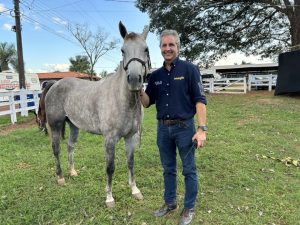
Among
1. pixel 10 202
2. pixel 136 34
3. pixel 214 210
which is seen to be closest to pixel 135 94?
pixel 136 34

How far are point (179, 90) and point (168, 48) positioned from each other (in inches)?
17.7

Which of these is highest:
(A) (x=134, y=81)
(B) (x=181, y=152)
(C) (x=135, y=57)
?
(C) (x=135, y=57)

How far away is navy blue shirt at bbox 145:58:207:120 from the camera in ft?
10.7

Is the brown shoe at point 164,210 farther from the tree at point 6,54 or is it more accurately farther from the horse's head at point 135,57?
the tree at point 6,54

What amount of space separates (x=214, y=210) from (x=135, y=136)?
1369 millimetres

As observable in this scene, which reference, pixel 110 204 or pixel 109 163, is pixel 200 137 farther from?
pixel 110 204

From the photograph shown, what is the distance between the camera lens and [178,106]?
10.9 ft

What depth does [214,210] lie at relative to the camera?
154 inches

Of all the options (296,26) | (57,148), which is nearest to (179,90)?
(57,148)

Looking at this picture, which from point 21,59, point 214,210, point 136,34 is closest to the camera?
point 136,34

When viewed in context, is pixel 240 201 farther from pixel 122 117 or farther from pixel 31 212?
pixel 31 212

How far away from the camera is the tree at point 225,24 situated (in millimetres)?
19969

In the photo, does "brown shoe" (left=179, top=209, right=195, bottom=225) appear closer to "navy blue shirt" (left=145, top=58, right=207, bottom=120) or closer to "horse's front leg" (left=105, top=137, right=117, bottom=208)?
"horse's front leg" (left=105, top=137, right=117, bottom=208)

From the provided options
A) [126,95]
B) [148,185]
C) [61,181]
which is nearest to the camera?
[126,95]
